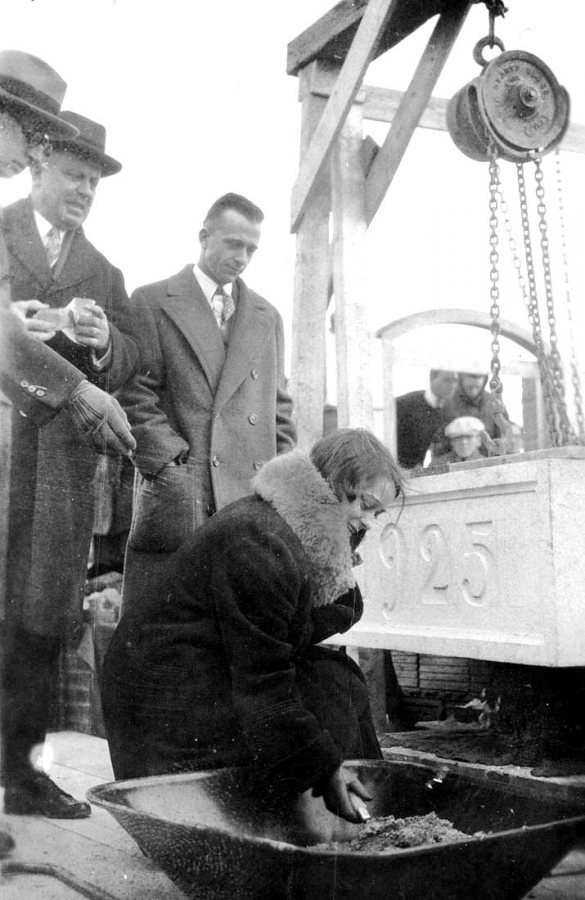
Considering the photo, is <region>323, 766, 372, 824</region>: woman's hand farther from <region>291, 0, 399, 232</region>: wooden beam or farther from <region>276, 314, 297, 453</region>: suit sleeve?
<region>291, 0, 399, 232</region>: wooden beam

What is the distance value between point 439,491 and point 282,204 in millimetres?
941

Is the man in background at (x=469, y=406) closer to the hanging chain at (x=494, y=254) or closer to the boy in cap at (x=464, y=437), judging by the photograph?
the boy in cap at (x=464, y=437)

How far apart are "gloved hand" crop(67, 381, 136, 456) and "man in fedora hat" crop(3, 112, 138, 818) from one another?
0.08ft

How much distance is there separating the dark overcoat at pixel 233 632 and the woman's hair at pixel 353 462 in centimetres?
3

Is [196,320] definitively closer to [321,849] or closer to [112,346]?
[112,346]

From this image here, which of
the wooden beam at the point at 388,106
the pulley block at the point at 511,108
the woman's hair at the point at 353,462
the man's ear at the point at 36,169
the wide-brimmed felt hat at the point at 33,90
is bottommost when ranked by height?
the woman's hair at the point at 353,462

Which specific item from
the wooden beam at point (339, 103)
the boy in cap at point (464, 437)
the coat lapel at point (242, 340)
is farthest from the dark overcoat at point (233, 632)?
the boy in cap at point (464, 437)

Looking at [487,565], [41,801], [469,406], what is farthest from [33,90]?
[469,406]

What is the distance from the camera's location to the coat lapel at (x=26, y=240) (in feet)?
7.14

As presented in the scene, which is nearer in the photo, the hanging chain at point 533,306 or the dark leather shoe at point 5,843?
the dark leather shoe at point 5,843

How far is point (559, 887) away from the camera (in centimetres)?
219

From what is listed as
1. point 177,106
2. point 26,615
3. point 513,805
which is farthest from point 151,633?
point 177,106

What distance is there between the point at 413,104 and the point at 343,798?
85.2 inches

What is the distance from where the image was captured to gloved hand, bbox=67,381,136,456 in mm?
2211
